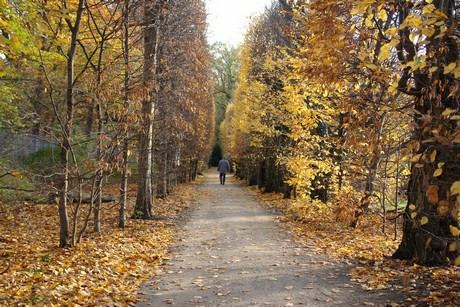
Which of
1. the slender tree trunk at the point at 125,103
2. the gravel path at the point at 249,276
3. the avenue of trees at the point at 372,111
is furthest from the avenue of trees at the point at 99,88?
the avenue of trees at the point at 372,111

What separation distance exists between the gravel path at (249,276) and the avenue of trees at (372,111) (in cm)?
128

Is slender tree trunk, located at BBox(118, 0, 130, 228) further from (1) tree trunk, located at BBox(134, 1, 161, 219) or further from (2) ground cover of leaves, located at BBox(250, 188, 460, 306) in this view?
(2) ground cover of leaves, located at BBox(250, 188, 460, 306)

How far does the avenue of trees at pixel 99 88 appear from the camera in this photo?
6922mm

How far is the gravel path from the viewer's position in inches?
206

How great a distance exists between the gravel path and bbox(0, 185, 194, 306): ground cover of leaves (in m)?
0.42

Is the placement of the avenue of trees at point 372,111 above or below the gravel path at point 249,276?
above

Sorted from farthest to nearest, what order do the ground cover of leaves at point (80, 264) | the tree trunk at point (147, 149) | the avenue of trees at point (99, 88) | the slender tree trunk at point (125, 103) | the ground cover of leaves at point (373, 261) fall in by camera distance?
the tree trunk at point (147, 149)
the slender tree trunk at point (125, 103)
the avenue of trees at point (99, 88)
the ground cover of leaves at point (373, 261)
the ground cover of leaves at point (80, 264)

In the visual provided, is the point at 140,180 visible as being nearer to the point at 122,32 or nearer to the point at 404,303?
the point at 122,32

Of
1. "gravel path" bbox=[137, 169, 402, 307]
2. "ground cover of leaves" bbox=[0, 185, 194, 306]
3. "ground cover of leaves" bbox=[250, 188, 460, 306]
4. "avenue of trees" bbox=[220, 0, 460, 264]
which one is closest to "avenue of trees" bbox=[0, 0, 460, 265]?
"avenue of trees" bbox=[220, 0, 460, 264]

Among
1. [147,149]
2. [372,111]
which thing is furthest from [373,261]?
[147,149]

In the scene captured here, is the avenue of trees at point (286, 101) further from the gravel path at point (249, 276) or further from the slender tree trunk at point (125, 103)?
the gravel path at point (249, 276)

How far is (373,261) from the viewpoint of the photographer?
7105mm

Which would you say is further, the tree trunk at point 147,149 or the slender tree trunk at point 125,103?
the tree trunk at point 147,149

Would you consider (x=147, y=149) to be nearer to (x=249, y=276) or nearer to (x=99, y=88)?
(x=99, y=88)
